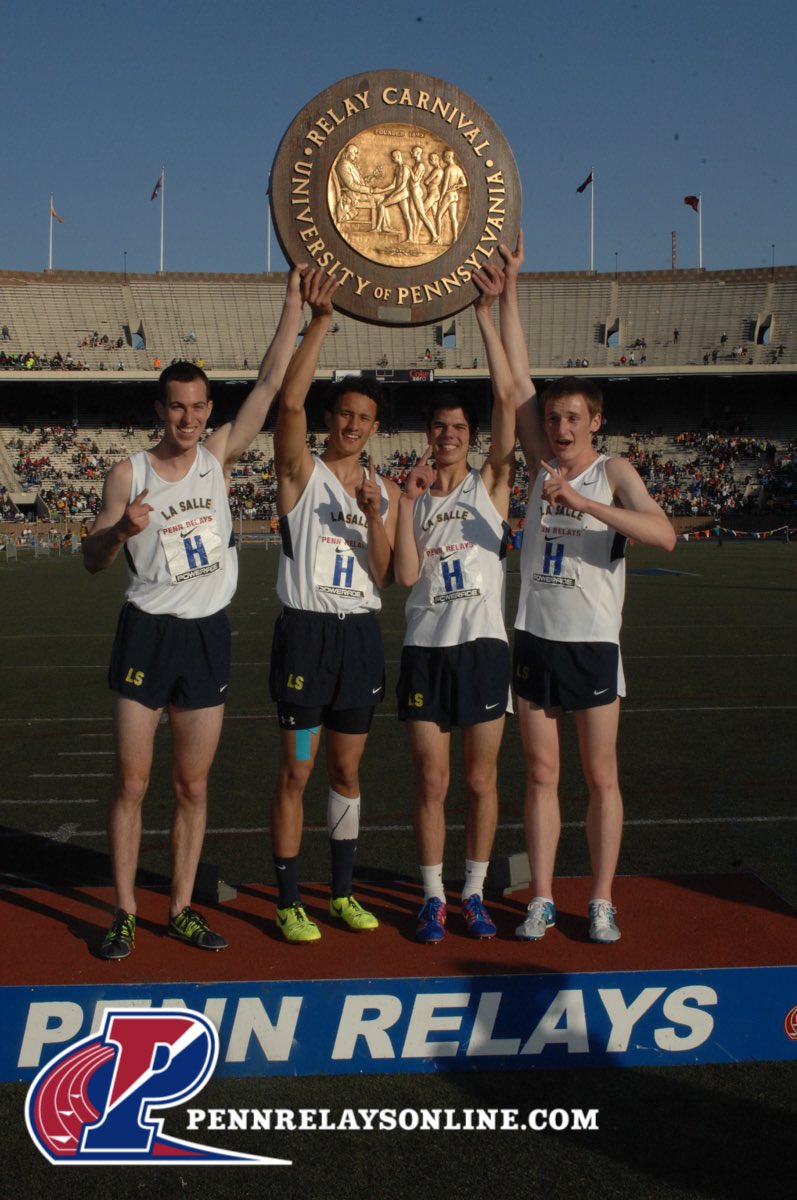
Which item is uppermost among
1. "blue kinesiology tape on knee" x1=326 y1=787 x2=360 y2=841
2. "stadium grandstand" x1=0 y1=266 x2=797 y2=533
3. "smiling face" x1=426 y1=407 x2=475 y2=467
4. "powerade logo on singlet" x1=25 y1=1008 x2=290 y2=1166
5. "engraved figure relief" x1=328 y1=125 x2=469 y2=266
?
"stadium grandstand" x1=0 y1=266 x2=797 y2=533

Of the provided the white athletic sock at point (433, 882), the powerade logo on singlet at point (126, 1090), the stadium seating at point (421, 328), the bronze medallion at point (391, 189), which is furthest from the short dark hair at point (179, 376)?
the stadium seating at point (421, 328)

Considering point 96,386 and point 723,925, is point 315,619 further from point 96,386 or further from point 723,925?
point 96,386

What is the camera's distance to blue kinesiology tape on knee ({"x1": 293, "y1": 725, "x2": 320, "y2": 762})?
4.03 m

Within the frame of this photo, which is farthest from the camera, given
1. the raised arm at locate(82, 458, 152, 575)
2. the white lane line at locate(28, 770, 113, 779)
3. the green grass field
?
the white lane line at locate(28, 770, 113, 779)

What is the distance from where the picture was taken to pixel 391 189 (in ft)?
13.9

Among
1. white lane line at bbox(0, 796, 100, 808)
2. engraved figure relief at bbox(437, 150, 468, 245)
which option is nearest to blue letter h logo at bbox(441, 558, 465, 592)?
engraved figure relief at bbox(437, 150, 468, 245)

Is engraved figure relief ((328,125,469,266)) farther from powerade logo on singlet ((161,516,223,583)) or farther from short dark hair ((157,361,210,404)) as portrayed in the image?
powerade logo on singlet ((161,516,223,583))

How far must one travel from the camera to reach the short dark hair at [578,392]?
161 inches

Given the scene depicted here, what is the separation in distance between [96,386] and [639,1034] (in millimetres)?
52189

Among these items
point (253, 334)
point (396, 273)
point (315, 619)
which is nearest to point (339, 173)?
point (396, 273)

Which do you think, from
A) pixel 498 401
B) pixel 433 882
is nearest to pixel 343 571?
pixel 498 401

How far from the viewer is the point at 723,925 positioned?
3967 millimetres

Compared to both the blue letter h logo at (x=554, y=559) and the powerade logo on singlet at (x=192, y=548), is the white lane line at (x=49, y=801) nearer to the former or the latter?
the powerade logo on singlet at (x=192, y=548)

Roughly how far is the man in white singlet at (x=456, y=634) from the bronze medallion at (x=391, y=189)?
16.7 inches
